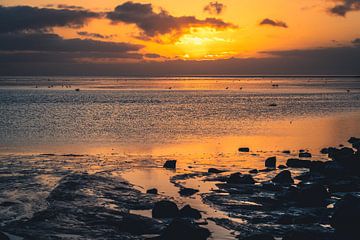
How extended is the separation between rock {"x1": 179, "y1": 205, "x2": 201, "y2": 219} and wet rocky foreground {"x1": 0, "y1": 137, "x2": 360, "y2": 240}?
1.8 inches

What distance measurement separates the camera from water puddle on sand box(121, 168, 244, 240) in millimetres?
20448

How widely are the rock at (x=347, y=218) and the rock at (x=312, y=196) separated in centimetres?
412

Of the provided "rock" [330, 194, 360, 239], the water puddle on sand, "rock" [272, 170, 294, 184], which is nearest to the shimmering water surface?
the water puddle on sand

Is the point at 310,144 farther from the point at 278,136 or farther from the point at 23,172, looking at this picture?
the point at 23,172

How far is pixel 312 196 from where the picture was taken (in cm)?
2447

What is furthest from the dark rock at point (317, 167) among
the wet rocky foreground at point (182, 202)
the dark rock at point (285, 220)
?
the dark rock at point (285, 220)

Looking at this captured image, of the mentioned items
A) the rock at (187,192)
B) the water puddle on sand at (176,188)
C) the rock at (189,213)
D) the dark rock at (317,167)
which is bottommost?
the water puddle on sand at (176,188)

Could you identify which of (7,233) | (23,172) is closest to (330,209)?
(7,233)

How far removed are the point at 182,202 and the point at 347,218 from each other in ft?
28.8

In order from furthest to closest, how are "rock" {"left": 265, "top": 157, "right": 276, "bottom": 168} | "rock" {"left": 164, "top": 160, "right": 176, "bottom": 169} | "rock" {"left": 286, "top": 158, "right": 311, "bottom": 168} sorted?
"rock" {"left": 286, "top": 158, "right": 311, "bottom": 168}, "rock" {"left": 265, "top": 157, "right": 276, "bottom": 168}, "rock" {"left": 164, "top": 160, "right": 176, "bottom": 169}

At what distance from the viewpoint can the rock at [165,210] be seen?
21625 millimetres

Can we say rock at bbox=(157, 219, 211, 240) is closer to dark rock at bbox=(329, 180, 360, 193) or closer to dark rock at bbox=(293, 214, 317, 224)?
dark rock at bbox=(293, 214, 317, 224)

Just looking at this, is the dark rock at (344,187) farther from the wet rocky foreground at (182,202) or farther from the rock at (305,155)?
the rock at (305,155)

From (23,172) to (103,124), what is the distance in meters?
37.7
